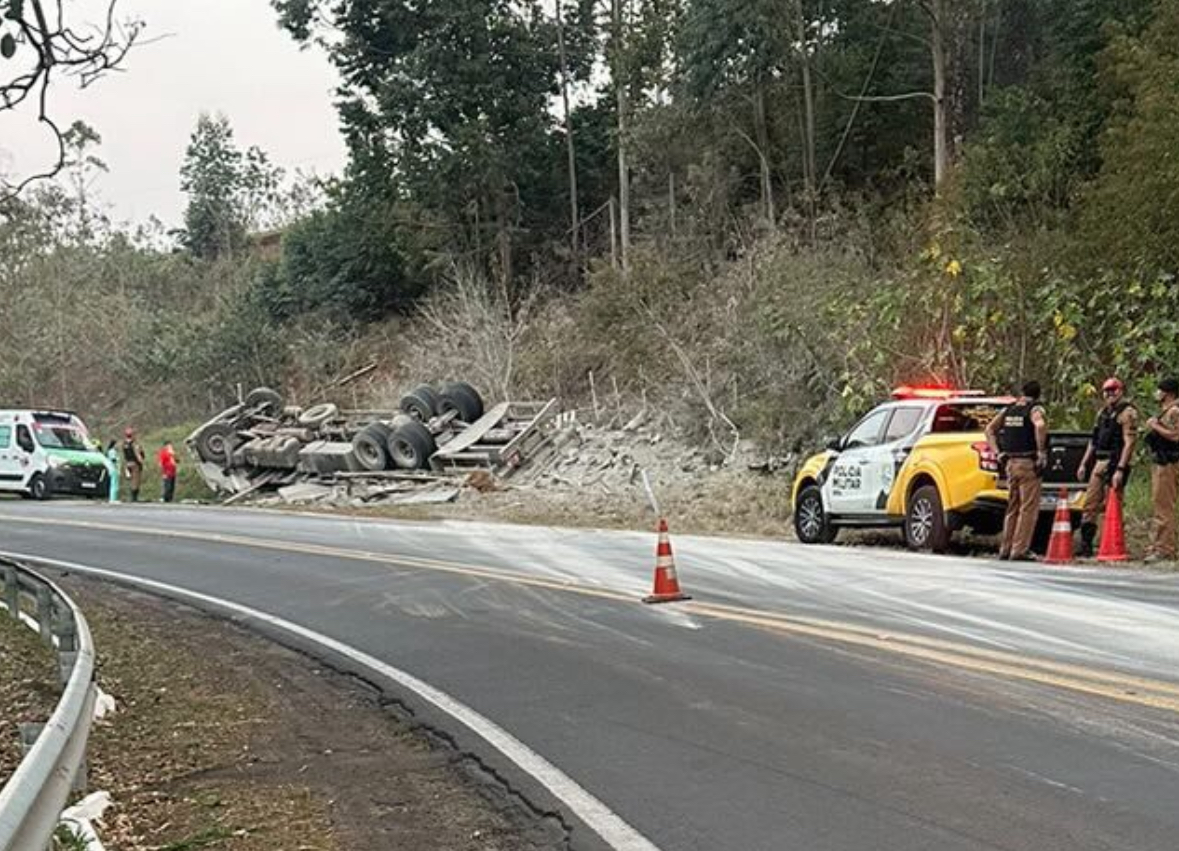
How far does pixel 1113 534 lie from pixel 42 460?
89.5 ft

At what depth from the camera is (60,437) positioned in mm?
33312

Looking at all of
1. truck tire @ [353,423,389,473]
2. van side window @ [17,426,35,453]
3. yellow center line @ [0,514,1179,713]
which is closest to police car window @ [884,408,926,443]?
yellow center line @ [0,514,1179,713]

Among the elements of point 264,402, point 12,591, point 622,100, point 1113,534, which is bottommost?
point 12,591

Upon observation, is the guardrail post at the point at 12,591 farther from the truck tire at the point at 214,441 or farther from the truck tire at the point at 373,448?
the truck tire at the point at 214,441

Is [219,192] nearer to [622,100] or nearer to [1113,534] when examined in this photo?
[622,100]

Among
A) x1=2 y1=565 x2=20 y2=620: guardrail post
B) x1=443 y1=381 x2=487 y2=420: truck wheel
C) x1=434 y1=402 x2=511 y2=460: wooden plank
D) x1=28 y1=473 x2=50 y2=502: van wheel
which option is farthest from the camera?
x1=28 y1=473 x2=50 y2=502: van wheel

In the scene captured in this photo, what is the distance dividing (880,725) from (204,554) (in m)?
13.3

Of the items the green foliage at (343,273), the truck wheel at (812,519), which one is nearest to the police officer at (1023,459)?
the truck wheel at (812,519)

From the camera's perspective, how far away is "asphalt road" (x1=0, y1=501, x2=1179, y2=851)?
516 cm

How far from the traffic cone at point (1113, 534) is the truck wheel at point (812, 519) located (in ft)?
13.4

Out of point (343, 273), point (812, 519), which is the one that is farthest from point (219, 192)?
point (812, 519)

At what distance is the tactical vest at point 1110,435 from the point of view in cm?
1324

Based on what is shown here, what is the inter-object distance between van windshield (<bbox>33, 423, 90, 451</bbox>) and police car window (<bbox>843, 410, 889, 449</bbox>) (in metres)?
23.8

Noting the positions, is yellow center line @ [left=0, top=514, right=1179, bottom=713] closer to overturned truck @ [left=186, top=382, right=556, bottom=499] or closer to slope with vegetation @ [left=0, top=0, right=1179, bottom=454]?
slope with vegetation @ [left=0, top=0, right=1179, bottom=454]
